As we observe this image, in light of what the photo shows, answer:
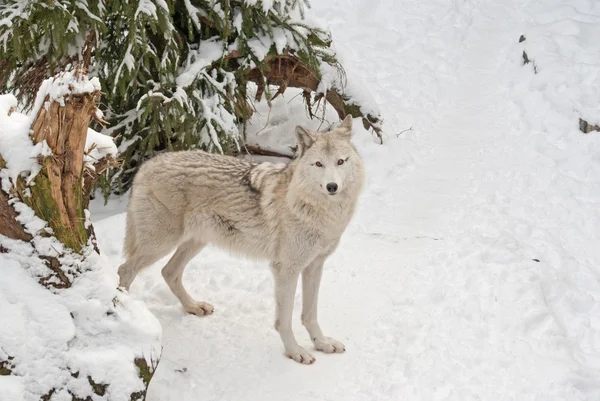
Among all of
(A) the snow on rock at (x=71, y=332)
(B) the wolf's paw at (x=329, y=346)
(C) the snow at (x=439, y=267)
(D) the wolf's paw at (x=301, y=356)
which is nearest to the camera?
(A) the snow on rock at (x=71, y=332)

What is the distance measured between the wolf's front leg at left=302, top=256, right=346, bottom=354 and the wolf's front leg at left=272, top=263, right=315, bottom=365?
0.23 metres

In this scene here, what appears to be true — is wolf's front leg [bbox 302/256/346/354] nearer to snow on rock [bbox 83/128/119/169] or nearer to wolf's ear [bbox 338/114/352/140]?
wolf's ear [bbox 338/114/352/140]

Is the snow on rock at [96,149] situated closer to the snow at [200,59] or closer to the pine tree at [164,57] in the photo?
the pine tree at [164,57]

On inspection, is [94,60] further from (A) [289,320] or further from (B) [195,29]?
(A) [289,320]

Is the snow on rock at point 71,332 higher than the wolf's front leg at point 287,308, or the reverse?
the snow on rock at point 71,332

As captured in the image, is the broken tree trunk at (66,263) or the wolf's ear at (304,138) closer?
the broken tree trunk at (66,263)

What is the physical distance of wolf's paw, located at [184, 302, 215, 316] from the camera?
20.1 feet

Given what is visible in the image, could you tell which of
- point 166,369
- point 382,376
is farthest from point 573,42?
point 166,369

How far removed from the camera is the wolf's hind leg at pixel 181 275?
20.2ft

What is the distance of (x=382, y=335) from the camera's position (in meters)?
5.87

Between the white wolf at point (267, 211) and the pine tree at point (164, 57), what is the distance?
2123mm

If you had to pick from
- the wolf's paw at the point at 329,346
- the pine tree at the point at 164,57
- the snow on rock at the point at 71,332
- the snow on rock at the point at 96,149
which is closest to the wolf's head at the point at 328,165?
the wolf's paw at the point at 329,346

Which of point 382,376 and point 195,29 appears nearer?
point 382,376

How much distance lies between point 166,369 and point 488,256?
3.90 metres
